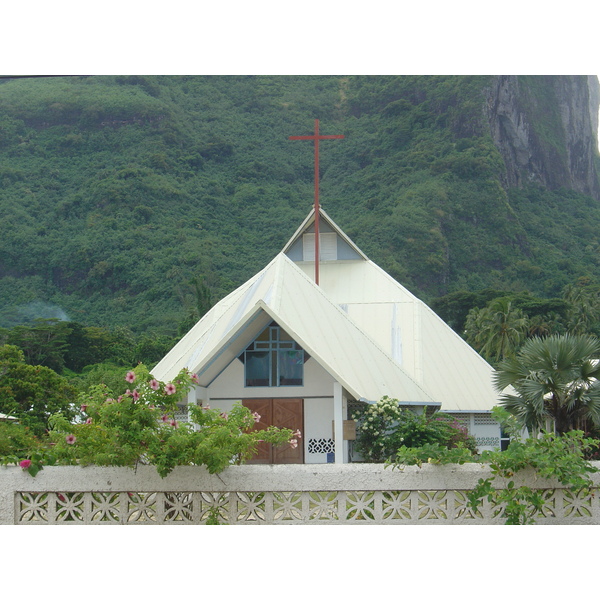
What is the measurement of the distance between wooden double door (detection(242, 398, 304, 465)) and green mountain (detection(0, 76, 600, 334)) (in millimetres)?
51813

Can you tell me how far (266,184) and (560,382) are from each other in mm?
75096

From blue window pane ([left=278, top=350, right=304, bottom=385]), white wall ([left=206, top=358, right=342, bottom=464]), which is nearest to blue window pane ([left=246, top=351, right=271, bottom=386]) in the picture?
white wall ([left=206, top=358, right=342, bottom=464])

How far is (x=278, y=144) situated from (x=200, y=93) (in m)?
12.7

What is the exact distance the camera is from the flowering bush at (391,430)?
53.2 feet

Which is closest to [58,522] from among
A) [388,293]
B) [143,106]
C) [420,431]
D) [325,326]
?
[420,431]

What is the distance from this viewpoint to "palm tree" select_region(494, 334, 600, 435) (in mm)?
12102

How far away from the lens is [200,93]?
318 feet

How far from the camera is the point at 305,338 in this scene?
1694 centimetres

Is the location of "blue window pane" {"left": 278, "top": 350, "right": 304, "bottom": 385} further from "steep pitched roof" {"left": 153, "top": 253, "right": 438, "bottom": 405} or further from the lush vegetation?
the lush vegetation

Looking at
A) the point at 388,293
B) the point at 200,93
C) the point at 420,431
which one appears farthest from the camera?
the point at 200,93

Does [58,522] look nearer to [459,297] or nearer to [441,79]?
[459,297]

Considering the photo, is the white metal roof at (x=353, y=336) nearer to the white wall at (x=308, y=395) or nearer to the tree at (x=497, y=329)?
the white wall at (x=308, y=395)

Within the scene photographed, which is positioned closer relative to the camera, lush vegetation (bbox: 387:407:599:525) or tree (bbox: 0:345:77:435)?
lush vegetation (bbox: 387:407:599:525)

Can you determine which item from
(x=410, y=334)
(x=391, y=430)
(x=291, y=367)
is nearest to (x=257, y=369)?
(x=291, y=367)
